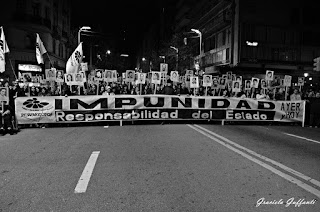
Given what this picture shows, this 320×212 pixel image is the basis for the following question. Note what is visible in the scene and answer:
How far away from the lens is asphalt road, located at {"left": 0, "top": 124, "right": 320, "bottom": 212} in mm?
4043

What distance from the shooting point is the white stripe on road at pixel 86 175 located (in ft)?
15.1

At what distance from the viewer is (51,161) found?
6316mm

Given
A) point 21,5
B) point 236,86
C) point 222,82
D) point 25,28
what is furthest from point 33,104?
point 21,5

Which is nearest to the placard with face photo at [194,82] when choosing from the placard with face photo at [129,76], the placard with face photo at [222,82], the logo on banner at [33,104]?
the placard with face photo at [222,82]

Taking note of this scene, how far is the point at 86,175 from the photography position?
528 centimetres

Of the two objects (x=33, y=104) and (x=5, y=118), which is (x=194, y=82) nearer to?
(x=33, y=104)

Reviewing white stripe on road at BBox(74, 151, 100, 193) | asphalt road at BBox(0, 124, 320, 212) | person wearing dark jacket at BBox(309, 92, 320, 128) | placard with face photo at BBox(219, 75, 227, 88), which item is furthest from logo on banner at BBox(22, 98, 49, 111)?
placard with face photo at BBox(219, 75, 227, 88)

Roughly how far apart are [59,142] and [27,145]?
2.78 ft

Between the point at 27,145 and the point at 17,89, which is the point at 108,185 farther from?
the point at 17,89

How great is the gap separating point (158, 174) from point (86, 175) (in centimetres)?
129

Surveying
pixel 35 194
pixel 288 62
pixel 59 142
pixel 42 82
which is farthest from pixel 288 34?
pixel 35 194

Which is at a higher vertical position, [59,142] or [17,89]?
[17,89]

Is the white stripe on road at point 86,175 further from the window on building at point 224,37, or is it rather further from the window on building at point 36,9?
the window on building at point 224,37

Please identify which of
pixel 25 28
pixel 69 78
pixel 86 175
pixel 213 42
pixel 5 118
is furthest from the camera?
pixel 213 42
